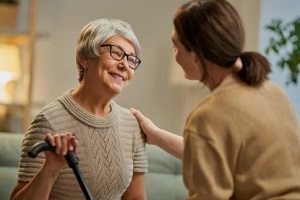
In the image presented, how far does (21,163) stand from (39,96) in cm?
215

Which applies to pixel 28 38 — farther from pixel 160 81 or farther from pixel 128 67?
pixel 128 67

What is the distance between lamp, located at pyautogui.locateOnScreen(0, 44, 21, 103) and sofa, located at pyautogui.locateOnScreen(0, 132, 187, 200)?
133cm

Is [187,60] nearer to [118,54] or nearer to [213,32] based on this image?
[213,32]

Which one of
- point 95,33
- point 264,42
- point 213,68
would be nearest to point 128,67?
point 95,33

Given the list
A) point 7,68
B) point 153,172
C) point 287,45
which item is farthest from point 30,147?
point 7,68

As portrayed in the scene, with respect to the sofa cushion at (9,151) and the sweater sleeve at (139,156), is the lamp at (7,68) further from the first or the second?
the sweater sleeve at (139,156)

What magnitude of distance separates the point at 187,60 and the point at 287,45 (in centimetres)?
204

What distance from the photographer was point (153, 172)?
8.83ft

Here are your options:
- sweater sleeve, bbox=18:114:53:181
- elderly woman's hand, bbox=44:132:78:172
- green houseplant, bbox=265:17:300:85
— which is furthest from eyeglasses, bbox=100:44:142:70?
green houseplant, bbox=265:17:300:85

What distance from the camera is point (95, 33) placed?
6.67 ft

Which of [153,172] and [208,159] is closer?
[208,159]

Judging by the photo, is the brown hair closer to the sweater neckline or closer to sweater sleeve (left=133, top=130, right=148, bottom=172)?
the sweater neckline

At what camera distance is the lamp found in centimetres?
396

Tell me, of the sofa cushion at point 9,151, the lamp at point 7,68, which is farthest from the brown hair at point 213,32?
the lamp at point 7,68
